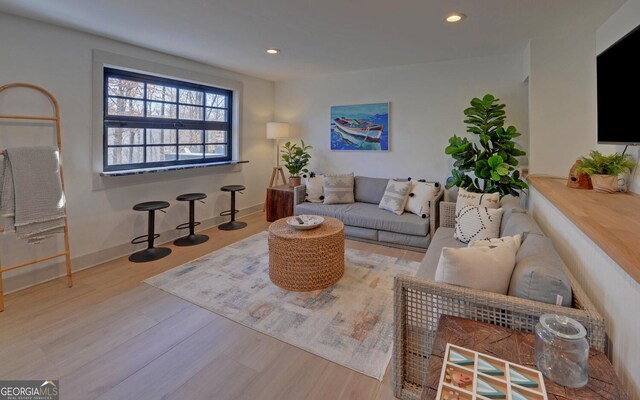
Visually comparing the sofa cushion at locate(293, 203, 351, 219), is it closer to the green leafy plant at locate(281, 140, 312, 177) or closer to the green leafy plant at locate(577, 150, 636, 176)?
the green leafy plant at locate(281, 140, 312, 177)

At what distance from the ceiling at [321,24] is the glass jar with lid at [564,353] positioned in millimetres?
2380

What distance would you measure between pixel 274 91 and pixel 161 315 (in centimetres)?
443

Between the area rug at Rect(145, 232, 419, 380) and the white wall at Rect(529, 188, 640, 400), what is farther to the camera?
the area rug at Rect(145, 232, 419, 380)

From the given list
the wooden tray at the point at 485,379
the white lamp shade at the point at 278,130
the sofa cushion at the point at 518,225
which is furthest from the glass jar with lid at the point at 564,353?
the white lamp shade at the point at 278,130

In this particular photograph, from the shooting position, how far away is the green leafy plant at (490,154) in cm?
323

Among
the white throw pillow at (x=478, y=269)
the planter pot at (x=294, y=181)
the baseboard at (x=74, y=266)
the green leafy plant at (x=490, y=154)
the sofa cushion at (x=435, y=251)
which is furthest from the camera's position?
the planter pot at (x=294, y=181)

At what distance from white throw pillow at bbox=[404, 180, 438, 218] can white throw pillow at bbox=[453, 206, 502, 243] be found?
91cm

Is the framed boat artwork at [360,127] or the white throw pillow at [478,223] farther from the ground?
the framed boat artwork at [360,127]

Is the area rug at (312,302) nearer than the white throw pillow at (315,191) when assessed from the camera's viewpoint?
Yes

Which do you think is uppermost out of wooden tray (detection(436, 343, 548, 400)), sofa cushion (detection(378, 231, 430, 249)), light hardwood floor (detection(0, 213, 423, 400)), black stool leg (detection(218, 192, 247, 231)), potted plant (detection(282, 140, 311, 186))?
potted plant (detection(282, 140, 311, 186))

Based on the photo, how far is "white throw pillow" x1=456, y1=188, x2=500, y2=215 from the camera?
2807mm

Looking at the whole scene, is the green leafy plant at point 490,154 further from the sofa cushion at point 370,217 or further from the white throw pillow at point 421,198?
the sofa cushion at point 370,217

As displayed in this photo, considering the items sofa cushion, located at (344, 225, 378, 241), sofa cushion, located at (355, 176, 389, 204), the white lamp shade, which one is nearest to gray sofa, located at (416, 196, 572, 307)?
sofa cushion, located at (344, 225, 378, 241)

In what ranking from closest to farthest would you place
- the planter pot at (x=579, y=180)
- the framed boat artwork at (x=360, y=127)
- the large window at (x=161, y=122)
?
the planter pot at (x=579, y=180), the large window at (x=161, y=122), the framed boat artwork at (x=360, y=127)
